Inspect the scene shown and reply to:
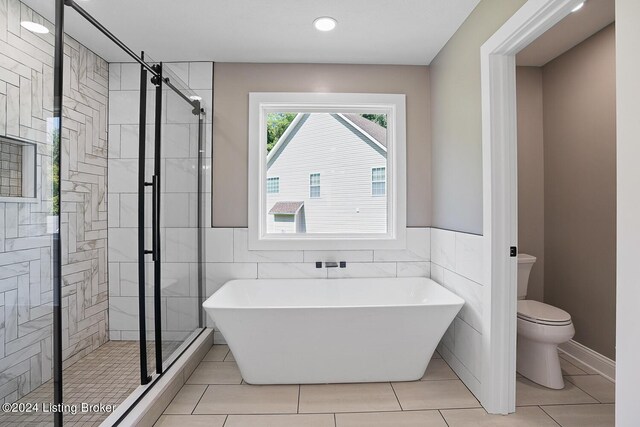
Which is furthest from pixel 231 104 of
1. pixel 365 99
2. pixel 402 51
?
pixel 402 51

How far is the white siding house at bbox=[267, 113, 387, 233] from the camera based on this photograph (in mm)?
3197

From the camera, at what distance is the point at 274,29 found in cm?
249

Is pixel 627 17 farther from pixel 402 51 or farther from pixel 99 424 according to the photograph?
pixel 99 424

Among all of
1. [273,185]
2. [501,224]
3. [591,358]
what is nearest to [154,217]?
[273,185]

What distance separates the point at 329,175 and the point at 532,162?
184 cm

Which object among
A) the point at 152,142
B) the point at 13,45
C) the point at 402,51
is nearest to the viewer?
the point at 13,45

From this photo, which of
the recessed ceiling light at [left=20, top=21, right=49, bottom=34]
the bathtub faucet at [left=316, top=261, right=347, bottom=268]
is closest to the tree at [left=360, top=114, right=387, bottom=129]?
the bathtub faucet at [left=316, top=261, right=347, bottom=268]

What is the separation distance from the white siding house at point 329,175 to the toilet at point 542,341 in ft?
4.39

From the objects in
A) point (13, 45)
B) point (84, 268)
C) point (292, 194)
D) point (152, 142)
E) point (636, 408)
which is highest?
point (13, 45)

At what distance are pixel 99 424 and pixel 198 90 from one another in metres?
2.49

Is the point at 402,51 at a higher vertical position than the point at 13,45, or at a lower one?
higher

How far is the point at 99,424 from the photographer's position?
5.47 ft

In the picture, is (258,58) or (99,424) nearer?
(99,424)

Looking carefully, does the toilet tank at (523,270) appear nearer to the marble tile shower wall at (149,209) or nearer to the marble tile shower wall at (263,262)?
the marble tile shower wall at (263,262)
